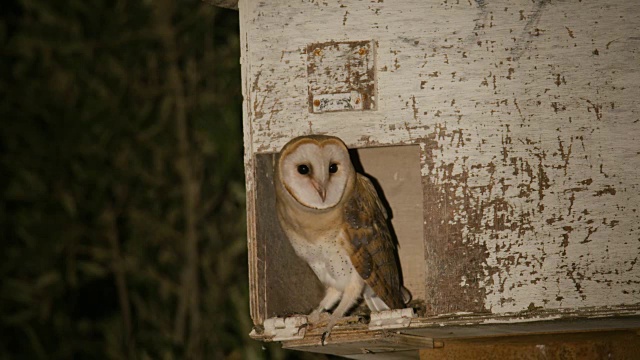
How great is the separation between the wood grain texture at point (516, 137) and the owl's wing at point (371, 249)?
0.54 ft

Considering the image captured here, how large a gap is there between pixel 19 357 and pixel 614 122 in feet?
10.2

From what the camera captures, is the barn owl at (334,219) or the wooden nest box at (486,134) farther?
the barn owl at (334,219)

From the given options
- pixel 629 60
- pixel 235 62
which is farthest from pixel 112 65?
pixel 629 60

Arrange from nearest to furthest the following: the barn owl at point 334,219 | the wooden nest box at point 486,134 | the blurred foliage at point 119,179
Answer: the wooden nest box at point 486,134 < the barn owl at point 334,219 < the blurred foliage at point 119,179

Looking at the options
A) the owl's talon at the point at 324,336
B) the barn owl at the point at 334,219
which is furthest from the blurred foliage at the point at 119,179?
the owl's talon at the point at 324,336

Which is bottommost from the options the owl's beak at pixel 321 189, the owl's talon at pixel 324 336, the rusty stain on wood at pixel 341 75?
the owl's talon at pixel 324 336

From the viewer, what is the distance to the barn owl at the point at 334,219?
9.35 ft

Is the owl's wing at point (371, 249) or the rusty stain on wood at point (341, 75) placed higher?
the rusty stain on wood at point (341, 75)

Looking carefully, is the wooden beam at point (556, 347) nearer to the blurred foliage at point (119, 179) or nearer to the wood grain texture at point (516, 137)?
the wood grain texture at point (516, 137)

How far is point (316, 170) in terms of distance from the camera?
9.39 feet

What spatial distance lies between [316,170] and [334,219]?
0.15 metres

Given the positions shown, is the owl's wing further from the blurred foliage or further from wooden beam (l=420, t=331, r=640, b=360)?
the blurred foliage

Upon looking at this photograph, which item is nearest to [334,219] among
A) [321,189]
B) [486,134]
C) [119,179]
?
[321,189]

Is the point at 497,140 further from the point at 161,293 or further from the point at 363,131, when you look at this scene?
the point at 161,293
